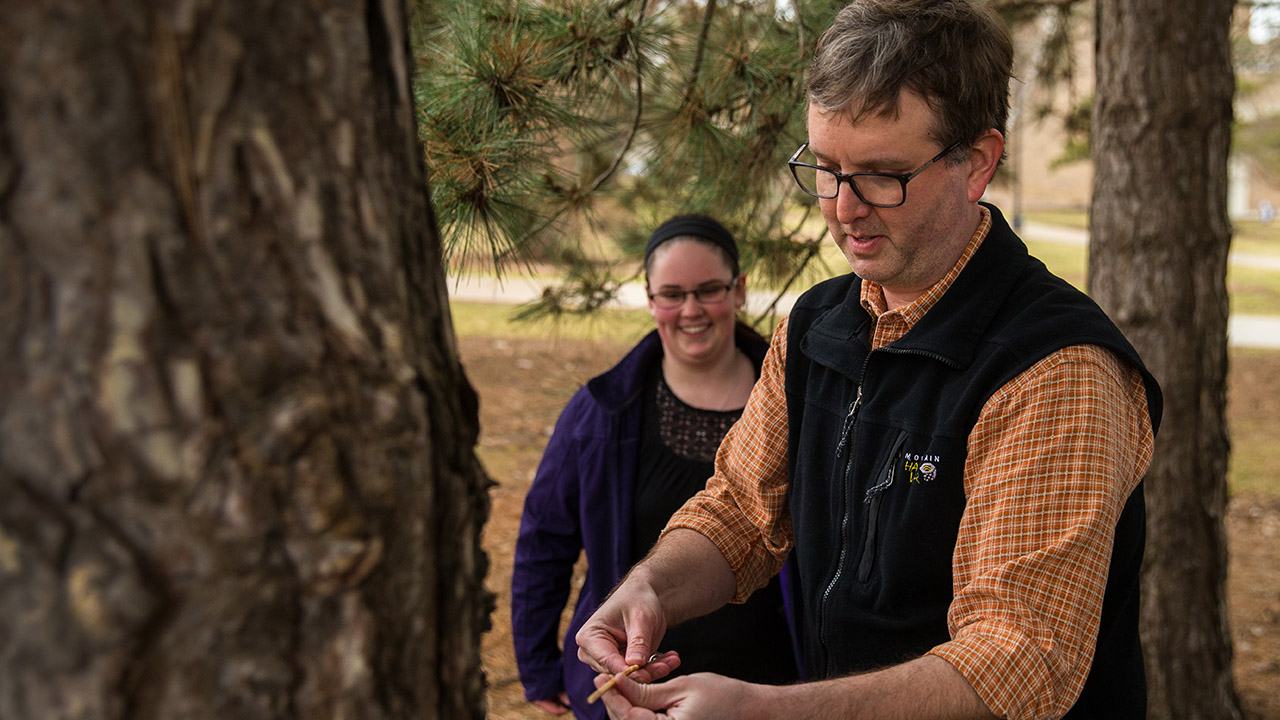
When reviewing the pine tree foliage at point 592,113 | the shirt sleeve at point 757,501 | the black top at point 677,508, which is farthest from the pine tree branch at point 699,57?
the shirt sleeve at point 757,501

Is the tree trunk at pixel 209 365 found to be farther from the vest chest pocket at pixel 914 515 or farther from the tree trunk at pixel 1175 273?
the tree trunk at pixel 1175 273

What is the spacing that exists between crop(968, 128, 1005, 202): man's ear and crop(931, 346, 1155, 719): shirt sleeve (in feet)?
1.27

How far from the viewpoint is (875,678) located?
4.80 feet

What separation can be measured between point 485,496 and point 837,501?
2.65 feet

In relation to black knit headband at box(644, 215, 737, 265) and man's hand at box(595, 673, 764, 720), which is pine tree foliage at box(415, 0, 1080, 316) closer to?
black knit headband at box(644, 215, 737, 265)

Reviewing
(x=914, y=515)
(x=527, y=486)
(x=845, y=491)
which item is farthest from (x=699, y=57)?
(x=527, y=486)

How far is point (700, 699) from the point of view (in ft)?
4.60

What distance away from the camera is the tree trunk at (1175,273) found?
11.1ft

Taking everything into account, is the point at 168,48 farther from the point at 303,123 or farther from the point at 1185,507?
the point at 1185,507

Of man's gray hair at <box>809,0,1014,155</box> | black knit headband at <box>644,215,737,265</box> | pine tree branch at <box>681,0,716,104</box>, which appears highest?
pine tree branch at <box>681,0,716,104</box>

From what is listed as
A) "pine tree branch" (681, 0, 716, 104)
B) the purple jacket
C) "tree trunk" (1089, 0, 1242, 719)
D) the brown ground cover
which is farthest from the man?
the brown ground cover

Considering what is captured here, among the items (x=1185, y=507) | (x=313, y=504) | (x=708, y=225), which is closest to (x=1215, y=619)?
(x=1185, y=507)

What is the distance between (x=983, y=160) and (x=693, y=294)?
1222 mm

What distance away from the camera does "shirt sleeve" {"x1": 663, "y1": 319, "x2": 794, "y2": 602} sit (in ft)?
6.68
